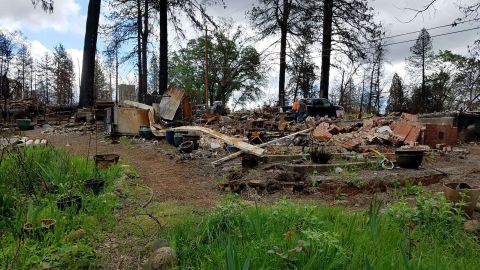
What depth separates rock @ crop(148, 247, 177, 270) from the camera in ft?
9.50

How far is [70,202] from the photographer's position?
160 inches

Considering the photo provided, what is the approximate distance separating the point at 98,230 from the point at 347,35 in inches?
874

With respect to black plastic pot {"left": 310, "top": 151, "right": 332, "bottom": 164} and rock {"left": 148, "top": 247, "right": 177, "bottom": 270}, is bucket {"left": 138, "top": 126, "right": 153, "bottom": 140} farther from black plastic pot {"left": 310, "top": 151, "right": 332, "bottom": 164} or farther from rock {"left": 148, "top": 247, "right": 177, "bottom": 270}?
rock {"left": 148, "top": 247, "right": 177, "bottom": 270}

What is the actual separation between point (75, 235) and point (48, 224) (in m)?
0.28

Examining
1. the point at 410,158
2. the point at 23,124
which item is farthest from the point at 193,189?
the point at 23,124

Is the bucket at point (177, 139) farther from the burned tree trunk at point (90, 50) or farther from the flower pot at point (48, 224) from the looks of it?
the burned tree trunk at point (90, 50)

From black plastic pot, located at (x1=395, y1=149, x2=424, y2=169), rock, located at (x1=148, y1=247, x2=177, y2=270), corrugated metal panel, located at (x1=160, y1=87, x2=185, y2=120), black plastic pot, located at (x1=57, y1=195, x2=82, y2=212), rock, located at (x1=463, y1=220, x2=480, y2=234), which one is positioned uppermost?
corrugated metal panel, located at (x1=160, y1=87, x2=185, y2=120)

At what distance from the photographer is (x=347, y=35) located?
23250 mm

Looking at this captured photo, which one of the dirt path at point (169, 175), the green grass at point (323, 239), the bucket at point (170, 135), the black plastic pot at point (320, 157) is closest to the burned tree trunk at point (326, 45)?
the bucket at point (170, 135)

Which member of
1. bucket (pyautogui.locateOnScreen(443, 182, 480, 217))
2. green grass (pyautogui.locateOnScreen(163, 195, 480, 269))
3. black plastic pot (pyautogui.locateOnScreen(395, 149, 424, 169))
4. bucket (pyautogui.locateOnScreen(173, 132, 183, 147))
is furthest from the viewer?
bucket (pyautogui.locateOnScreen(173, 132, 183, 147))

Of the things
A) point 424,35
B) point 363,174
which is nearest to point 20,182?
point 363,174

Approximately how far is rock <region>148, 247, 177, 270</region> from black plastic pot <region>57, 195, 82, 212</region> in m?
1.51

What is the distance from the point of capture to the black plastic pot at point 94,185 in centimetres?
477

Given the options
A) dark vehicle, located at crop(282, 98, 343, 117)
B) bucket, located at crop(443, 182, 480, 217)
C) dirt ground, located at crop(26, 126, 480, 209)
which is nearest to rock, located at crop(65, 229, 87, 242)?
dirt ground, located at crop(26, 126, 480, 209)
